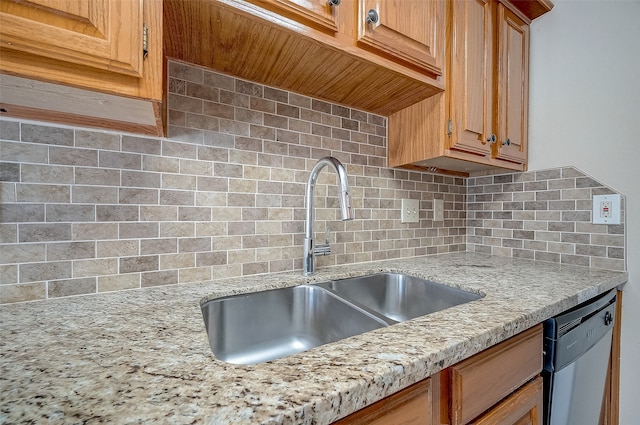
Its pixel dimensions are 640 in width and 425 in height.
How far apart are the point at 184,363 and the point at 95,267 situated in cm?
56

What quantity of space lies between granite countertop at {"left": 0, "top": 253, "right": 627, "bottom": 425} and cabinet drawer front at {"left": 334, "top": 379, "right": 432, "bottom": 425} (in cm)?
4

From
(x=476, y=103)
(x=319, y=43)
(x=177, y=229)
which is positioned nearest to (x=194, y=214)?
(x=177, y=229)

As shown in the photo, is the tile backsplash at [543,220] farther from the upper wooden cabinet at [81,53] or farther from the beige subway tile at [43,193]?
the beige subway tile at [43,193]

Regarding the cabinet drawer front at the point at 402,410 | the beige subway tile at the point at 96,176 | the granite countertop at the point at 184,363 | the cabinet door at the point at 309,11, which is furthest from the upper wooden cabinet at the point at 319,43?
the cabinet drawer front at the point at 402,410

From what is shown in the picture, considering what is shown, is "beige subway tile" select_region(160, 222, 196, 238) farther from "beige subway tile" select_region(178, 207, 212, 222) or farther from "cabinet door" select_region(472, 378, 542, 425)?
Answer: "cabinet door" select_region(472, 378, 542, 425)

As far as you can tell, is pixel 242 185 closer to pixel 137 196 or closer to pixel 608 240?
pixel 137 196

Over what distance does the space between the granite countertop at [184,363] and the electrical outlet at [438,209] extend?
2.68ft

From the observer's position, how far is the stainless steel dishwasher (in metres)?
0.76

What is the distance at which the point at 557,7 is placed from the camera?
53.1 inches

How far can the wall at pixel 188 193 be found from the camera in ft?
2.29

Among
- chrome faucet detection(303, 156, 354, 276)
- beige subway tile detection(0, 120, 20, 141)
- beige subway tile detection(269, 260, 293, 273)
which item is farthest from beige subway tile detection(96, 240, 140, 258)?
chrome faucet detection(303, 156, 354, 276)

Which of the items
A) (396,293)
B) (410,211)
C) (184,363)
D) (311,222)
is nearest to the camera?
(184,363)

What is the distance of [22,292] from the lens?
68cm

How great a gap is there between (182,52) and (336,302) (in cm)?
93
